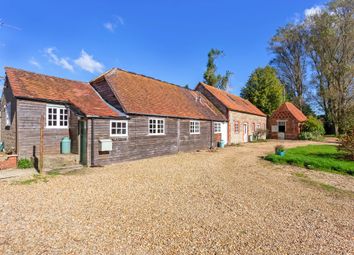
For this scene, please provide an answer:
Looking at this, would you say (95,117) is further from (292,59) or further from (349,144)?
(292,59)

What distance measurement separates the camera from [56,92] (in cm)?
1317

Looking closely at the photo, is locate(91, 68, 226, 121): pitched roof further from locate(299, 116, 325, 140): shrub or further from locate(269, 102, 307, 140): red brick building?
locate(299, 116, 325, 140): shrub

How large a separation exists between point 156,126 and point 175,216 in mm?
10524

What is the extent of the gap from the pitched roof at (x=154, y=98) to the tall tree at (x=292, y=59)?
93.0 ft

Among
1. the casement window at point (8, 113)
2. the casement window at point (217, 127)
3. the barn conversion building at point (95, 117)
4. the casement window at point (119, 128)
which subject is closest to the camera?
the barn conversion building at point (95, 117)

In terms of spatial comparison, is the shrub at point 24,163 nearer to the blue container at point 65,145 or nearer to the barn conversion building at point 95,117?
the barn conversion building at point 95,117

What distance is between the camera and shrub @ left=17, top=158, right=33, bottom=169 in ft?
34.6

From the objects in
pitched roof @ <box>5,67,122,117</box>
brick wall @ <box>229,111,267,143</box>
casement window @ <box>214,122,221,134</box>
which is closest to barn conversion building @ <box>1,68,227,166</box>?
pitched roof @ <box>5,67,122,117</box>

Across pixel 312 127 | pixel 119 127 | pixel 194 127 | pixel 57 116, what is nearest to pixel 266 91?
pixel 312 127

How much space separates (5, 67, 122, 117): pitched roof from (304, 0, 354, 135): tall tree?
118 feet

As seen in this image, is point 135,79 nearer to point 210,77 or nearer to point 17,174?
point 17,174

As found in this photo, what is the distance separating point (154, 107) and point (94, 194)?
980 centimetres

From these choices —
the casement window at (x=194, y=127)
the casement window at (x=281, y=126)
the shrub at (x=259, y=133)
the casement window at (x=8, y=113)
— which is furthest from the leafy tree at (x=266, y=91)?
the casement window at (x=8, y=113)

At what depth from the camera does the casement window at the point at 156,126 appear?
15289 millimetres
